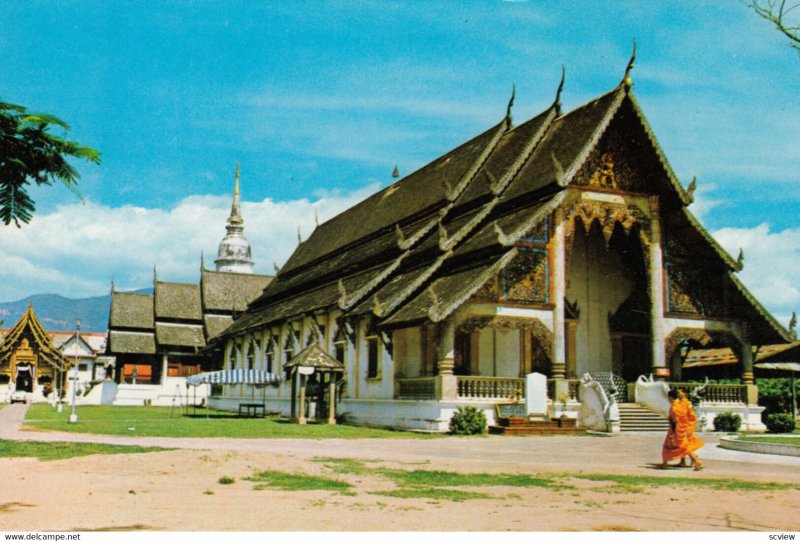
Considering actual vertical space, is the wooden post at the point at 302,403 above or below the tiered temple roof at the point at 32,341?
below

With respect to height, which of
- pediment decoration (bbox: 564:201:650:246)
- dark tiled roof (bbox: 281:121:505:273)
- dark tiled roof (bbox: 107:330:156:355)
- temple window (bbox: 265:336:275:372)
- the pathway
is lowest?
the pathway

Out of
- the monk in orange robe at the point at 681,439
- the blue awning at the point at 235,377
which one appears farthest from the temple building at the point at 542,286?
the monk in orange robe at the point at 681,439

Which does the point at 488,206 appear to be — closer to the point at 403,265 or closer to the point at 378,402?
the point at 403,265

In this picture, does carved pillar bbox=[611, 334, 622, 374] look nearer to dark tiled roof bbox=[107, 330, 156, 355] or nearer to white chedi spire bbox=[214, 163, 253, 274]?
dark tiled roof bbox=[107, 330, 156, 355]

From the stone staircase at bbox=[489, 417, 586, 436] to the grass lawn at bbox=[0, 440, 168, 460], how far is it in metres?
9.47

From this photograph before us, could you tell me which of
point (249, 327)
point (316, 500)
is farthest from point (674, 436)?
point (249, 327)

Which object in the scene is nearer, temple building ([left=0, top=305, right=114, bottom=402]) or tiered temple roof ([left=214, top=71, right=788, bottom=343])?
tiered temple roof ([left=214, top=71, right=788, bottom=343])

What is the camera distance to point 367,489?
909cm

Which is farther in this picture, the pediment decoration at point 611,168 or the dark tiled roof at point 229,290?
the dark tiled roof at point 229,290

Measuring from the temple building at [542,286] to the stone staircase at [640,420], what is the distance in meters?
1.22

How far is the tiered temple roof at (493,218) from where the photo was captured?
22.7m

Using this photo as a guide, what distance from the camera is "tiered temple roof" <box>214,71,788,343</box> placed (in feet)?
74.5

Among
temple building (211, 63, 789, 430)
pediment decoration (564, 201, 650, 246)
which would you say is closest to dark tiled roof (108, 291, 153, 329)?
temple building (211, 63, 789, 430)

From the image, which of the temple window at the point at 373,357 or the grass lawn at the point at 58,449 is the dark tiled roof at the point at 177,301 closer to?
the temple window at the point at 373,357
